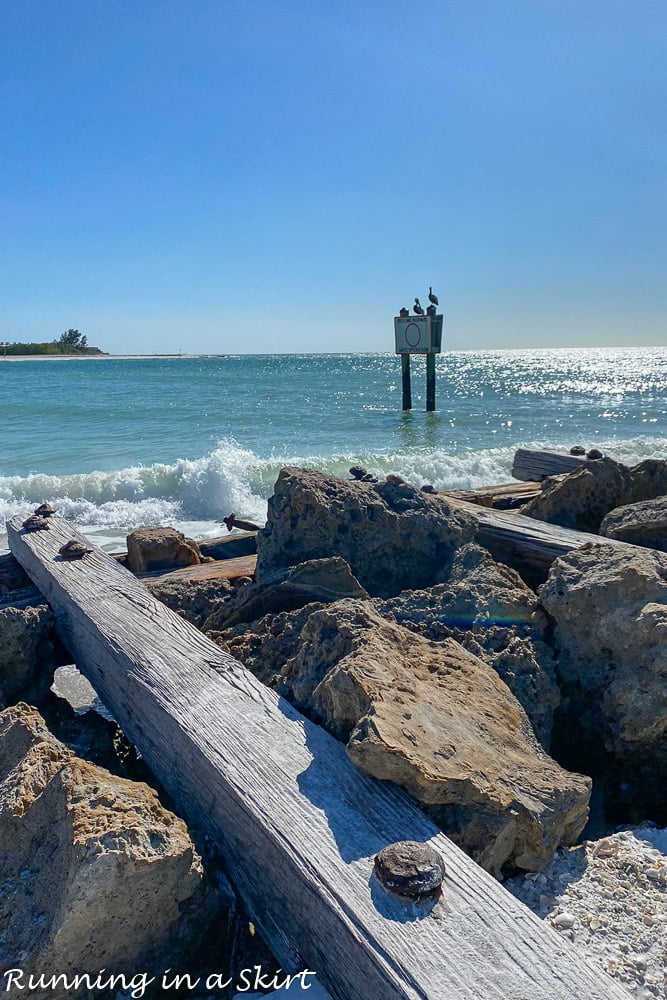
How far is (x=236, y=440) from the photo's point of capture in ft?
53.3

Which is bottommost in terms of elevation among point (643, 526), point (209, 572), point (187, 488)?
point (187, 488)

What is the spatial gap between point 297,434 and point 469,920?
16969 mm

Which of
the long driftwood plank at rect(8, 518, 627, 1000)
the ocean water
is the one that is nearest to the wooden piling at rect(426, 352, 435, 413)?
the ocean water

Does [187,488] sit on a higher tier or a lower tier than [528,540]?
lower

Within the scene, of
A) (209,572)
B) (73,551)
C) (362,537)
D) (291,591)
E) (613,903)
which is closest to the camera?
(613,903)

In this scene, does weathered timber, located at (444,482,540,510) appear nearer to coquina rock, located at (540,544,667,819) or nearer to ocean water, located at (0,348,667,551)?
→ coquina rock, located at (540,544,667,819)

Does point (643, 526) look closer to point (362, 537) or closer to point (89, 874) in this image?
point (362, 537)

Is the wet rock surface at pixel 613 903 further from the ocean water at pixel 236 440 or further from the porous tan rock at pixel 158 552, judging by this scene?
the ocean water at pixel 236 440

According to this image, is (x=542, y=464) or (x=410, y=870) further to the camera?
(x=542, y=464)

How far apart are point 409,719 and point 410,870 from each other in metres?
0.41

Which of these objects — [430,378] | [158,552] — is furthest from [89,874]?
[430,378]

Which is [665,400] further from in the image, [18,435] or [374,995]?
[374,995]

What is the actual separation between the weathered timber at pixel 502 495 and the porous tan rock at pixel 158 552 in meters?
1.79

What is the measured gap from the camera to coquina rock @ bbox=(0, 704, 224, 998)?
132cm
